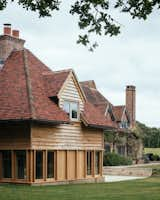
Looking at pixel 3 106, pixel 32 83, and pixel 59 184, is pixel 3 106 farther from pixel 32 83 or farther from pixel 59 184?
pixel 59 184

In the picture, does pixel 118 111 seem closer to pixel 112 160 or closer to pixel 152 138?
pixel 112 160

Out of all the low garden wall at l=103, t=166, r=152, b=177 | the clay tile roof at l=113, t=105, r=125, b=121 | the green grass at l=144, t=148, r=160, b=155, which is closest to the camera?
the low garden wall at l=103, t=166, r=152, b=177

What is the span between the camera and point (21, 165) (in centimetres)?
2805

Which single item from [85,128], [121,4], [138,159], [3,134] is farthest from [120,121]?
[121,4]

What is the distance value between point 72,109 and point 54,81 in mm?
1968

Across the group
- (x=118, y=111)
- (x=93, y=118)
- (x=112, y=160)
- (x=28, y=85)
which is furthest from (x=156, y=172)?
(x=118, y=111)

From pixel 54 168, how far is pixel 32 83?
4973mm

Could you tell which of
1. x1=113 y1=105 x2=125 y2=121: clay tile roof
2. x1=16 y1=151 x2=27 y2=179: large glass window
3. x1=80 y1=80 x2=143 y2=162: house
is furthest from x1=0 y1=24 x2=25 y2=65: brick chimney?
x1=113 y1=105 x2=125 y2=121: clay tile roof

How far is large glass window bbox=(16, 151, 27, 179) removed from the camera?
91.5 ft

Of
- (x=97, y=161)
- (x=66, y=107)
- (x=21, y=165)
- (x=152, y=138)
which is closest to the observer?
(x=21, y=165)

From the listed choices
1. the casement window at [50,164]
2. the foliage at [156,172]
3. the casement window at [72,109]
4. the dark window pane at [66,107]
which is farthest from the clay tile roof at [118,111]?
the casement window at [50,164]

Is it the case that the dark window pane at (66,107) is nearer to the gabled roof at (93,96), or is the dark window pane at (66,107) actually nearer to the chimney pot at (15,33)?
the chimney pot at (15,33)

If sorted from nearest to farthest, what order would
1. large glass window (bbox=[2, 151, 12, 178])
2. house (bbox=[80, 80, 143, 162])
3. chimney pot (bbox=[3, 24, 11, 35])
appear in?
1. large glass window (bbox=[2, 151, 12, 178])
2. chimney pot (bbox=[3, 24, 11, 35])
3. house (bbox=[80, 80, 143, 162])

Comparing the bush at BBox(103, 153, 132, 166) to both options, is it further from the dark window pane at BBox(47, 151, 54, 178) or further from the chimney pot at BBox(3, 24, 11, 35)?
the dark window pane at BBox(47, 151, 54, 178)
